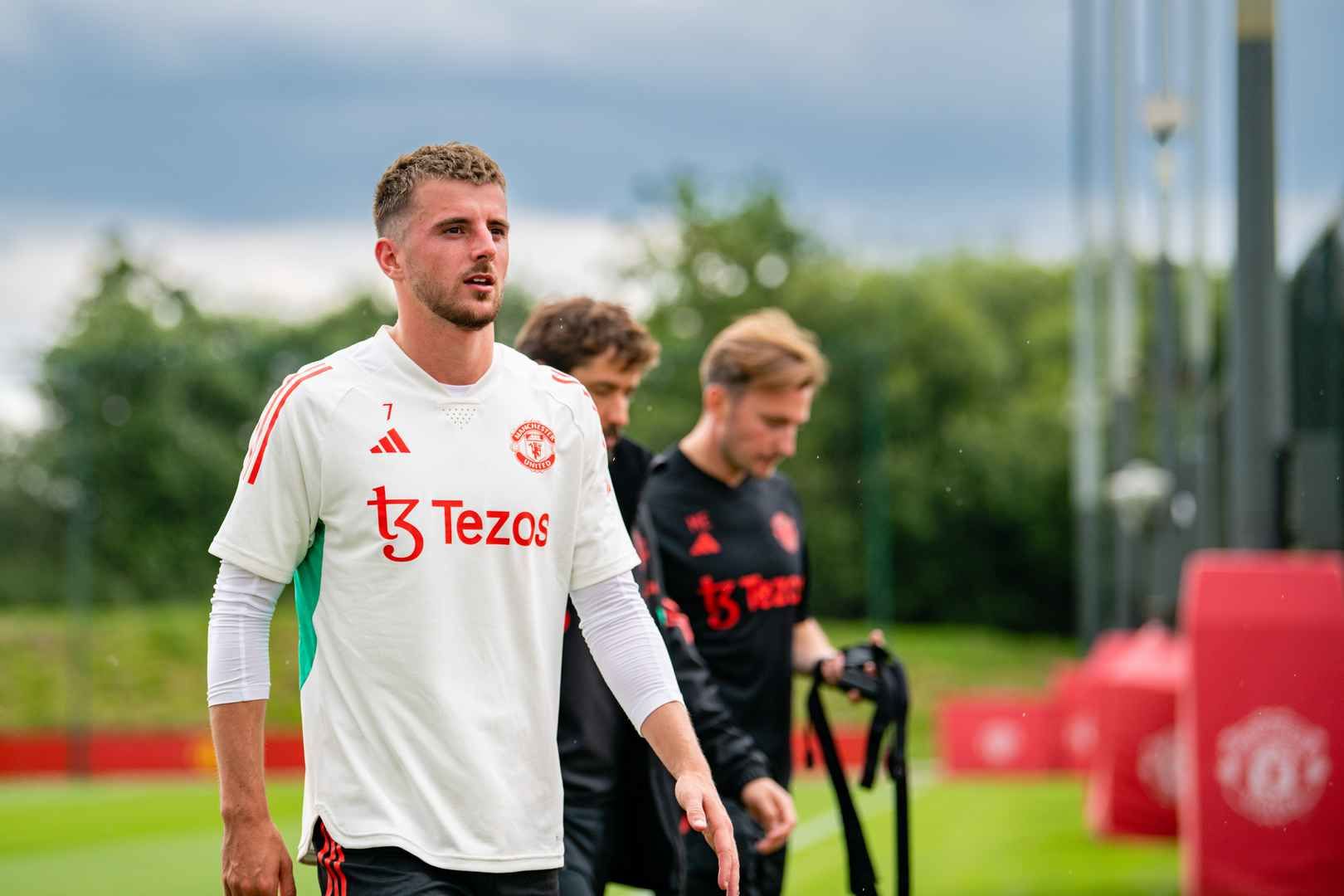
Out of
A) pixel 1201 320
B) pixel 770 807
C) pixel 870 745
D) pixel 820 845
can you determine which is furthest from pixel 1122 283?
pixel 770 807

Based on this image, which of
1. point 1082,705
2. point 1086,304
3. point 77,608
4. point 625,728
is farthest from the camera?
point 1086,304

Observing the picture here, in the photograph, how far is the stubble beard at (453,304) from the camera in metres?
3.20

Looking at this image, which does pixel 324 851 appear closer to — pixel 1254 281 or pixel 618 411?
pixel 618 411

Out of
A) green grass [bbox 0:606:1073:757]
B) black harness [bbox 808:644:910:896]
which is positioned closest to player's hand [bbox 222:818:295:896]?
black harness [bbox 808:644:910:896]

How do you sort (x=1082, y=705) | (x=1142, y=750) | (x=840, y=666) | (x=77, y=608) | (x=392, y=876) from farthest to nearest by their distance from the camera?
(x=77, y=608)
(x=1082, y=705)
(x=1142, y=750)
(x=840, y=666)
(x=392, y=876)

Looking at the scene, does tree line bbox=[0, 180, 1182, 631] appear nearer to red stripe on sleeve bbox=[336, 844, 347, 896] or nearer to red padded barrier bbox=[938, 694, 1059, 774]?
red stripe on sleeve bbox=[336, 844, 347, 896]

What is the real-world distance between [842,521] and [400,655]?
2220 centimetres

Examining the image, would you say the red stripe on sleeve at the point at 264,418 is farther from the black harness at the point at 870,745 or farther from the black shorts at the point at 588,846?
the black harness at the point at 870,745

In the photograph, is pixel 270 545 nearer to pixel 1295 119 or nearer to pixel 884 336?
pixel 1295 119

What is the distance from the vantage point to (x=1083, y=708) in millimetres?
21672

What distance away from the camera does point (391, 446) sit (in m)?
3.16

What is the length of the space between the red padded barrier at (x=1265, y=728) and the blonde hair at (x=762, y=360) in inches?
167

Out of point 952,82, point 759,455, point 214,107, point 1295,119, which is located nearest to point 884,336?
point 952,82

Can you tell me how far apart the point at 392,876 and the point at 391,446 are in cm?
74
